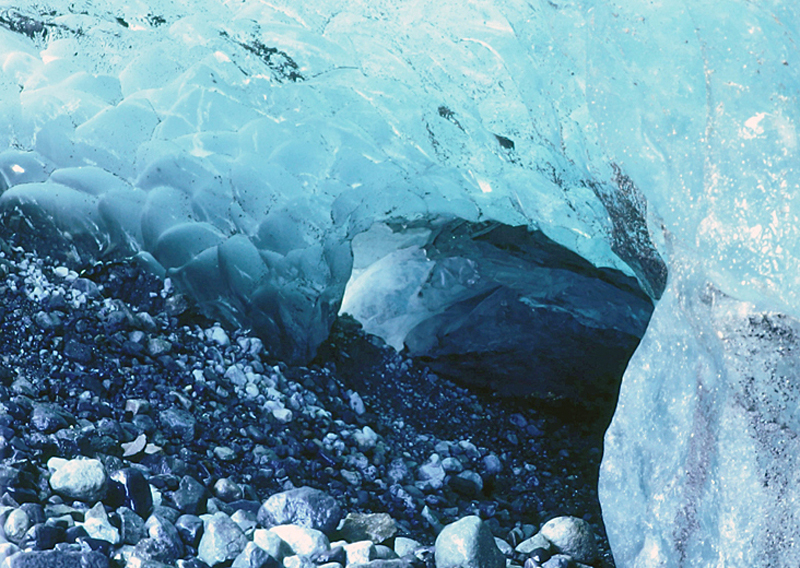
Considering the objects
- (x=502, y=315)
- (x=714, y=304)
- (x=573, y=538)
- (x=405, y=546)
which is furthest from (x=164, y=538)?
(x=502, y=315)

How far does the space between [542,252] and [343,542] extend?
1551mm

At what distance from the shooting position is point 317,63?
8.09 feet

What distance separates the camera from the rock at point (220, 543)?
156 cm

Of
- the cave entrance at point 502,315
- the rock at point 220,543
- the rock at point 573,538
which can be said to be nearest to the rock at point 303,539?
the rock at point 220,543

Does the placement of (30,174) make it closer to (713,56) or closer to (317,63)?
(317,63)

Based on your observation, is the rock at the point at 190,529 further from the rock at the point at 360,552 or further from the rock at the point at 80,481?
the rock at the point at 360,552

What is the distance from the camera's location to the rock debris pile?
5.22 ft

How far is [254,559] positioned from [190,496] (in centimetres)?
27

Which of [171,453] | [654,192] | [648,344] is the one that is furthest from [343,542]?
[654,192]

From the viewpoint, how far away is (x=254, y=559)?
1535 millimetres

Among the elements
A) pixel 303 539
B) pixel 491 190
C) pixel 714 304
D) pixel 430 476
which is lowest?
pixel 430 476

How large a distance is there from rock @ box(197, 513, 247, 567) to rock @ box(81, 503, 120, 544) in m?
0.16

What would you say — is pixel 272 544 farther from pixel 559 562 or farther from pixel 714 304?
pixel 714 304

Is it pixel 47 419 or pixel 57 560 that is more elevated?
pixel 57 560
